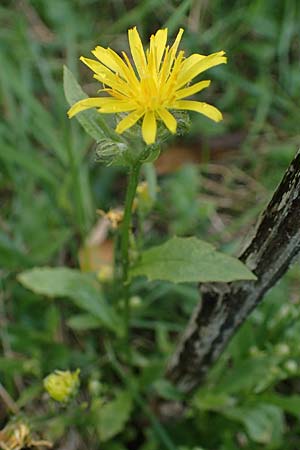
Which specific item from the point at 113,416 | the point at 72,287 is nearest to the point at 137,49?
the point at 72,287

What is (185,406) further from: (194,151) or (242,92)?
(242,92)

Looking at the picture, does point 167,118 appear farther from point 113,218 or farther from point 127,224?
point 113,218

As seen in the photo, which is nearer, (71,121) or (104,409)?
(104,409)

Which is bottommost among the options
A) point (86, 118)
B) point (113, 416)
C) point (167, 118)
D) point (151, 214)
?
point (113, 416)

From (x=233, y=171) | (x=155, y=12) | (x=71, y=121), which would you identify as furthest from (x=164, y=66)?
(x=155, y=12)

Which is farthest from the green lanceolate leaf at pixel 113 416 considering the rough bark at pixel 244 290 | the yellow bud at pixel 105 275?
the yellow bud at pixel 105 275

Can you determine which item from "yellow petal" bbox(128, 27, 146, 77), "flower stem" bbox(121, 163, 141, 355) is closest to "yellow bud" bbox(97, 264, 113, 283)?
"flower stem" bbox(121, 163, 141, 355)
